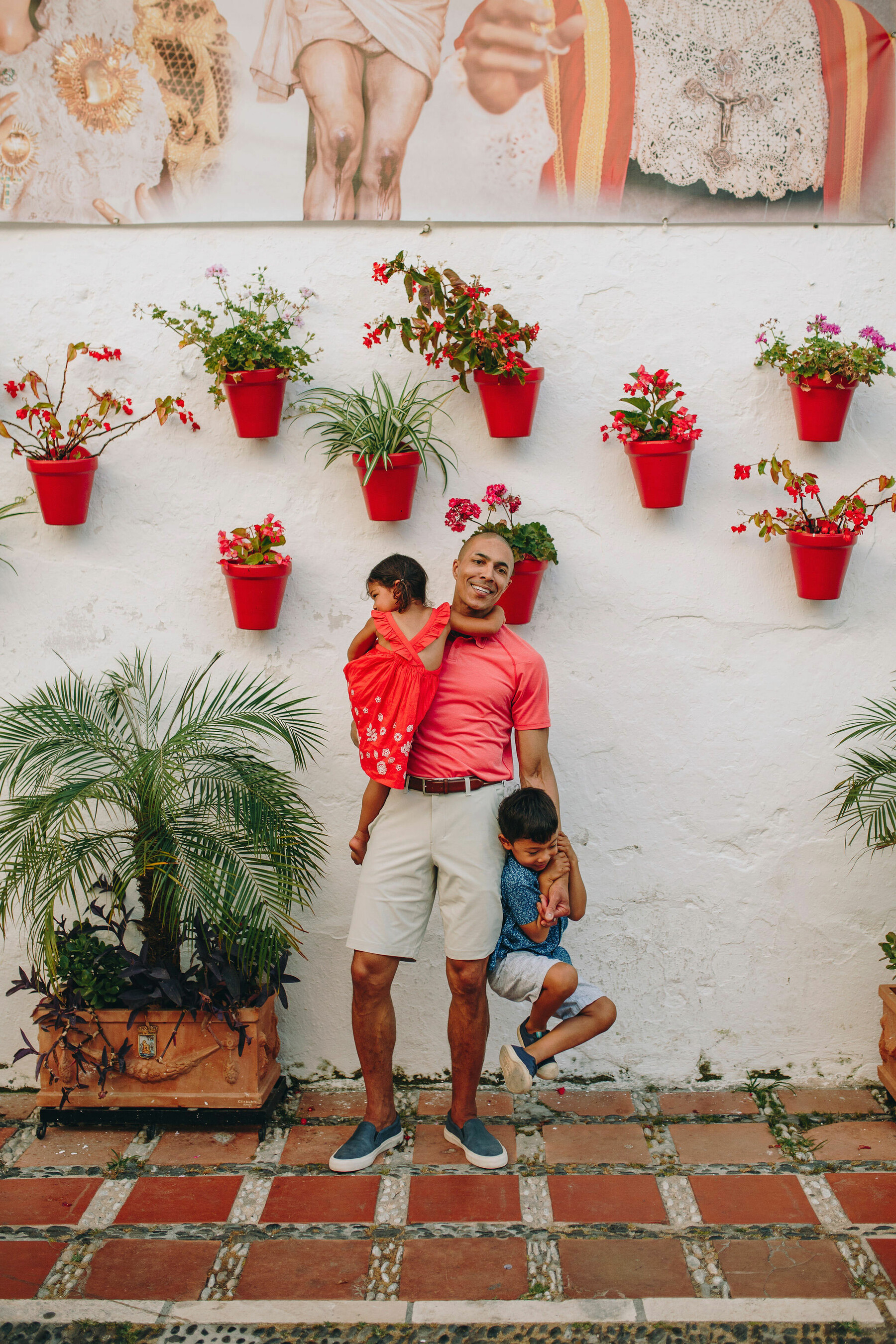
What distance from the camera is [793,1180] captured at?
319 centimetres

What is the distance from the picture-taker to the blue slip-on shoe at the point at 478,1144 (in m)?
3.25

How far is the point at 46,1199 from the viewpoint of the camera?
3133 millimetres

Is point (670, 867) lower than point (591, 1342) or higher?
higher

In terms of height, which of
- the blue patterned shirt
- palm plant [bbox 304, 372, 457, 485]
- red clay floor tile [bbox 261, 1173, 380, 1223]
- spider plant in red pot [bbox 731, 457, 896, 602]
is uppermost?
palm plant [bbox 304, 372, 457, 485]

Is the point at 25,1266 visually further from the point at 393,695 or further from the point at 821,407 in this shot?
the point at 821,407

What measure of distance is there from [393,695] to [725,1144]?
1.74 m

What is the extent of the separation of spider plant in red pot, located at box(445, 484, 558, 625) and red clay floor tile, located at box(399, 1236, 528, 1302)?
1.78 meters

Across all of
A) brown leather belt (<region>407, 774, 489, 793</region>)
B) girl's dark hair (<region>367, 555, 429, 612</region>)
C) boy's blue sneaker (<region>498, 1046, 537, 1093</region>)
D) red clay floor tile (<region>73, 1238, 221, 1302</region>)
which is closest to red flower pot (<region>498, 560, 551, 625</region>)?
girl's dark hair (<region>367, 555, 429, 612</region>)

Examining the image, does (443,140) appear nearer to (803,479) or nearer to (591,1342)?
(803,479)

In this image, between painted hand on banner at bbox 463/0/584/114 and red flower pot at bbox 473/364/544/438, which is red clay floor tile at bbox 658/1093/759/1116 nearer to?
red flower pot at bbox 473/364/544/438

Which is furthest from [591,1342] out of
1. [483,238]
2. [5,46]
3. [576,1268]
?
[5,46]

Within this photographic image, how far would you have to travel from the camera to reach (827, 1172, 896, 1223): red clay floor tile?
3.01m

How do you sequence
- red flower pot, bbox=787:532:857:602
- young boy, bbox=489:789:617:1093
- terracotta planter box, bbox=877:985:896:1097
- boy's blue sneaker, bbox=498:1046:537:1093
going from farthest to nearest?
terracotta planter box, bbox=877:985:896:1097 < red flower pot, bbox=787:532:857:602 < young boy, bbox=489:789:617:1093 < boy's blue sneaker, bbox=498:1046:537:1093

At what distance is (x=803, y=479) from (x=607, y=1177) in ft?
7.20
